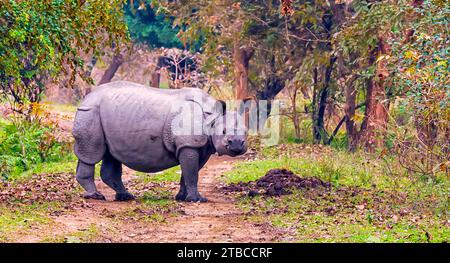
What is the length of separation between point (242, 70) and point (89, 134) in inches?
400

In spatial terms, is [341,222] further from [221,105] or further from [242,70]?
[242,70]

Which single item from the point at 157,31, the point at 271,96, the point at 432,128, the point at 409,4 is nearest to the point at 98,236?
the point at 432,128

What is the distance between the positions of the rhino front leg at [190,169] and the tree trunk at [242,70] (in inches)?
386

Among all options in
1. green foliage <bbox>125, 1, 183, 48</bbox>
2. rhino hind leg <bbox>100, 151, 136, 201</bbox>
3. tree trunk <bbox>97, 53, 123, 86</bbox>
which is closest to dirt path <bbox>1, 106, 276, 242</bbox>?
rhino hind leg <bbox>100, 151, 136, 201</bbox>

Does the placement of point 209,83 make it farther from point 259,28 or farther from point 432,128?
point 432,128

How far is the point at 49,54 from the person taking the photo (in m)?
11.9

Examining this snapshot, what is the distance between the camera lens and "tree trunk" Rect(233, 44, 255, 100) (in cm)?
2341

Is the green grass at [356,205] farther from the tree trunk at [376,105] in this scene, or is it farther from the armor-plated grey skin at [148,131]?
the armor-plated grey skin at [148,131]

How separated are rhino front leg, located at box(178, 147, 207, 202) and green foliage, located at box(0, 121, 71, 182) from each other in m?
3.99

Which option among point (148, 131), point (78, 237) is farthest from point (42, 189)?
point (78, 237)

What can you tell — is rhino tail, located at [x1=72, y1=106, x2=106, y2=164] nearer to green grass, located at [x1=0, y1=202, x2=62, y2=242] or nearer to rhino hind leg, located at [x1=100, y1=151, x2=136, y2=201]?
rhino hind leg, located at [x1=100, y1=151, x2=136, y2=201]

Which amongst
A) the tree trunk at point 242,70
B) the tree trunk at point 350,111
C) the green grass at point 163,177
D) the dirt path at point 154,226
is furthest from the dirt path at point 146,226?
the tree trunk at point 242,70

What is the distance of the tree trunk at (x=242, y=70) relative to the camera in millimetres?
23406

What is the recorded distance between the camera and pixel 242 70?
23.5 metres
